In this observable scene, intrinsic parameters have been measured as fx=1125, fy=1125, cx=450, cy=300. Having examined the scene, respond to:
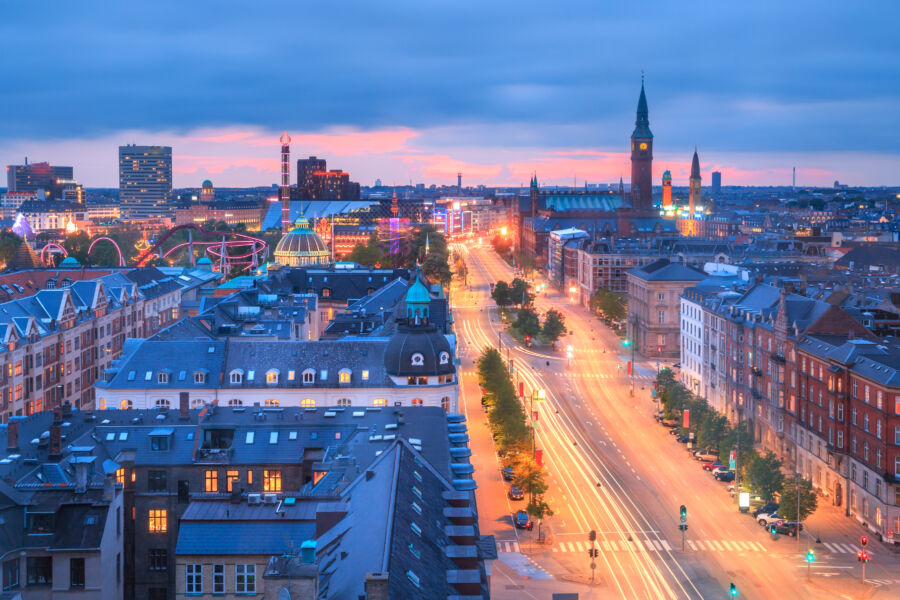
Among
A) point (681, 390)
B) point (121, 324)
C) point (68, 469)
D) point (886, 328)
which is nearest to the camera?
point (68, 469)

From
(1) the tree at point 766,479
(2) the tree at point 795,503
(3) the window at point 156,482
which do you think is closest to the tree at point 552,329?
(1) the tree at point 766,479

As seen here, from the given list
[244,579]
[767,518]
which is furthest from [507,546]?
[244,579]

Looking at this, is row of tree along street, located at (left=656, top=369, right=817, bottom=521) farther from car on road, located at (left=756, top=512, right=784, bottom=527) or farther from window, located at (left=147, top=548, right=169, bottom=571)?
window, located at (left=147, top=548, right=169, bottom=571)

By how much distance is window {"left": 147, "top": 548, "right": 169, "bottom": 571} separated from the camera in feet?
205

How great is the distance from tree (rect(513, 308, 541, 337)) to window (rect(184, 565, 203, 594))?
13130 cm

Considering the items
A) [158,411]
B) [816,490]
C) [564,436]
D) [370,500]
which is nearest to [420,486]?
[370,500]

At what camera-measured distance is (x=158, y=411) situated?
73.1m

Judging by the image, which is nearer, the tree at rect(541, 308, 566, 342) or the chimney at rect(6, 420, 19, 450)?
the chimney at rect(6, 420, 19, 450)

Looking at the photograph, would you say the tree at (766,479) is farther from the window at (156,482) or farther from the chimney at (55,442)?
the chimney at (55,442)

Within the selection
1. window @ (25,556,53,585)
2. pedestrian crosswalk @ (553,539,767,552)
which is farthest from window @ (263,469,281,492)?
pedestrian crosswalk @ (553,539,767,552)

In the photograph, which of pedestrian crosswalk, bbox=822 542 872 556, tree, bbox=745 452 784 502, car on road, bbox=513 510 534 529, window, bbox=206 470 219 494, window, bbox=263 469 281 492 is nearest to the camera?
window, bbox=206 470 219 494

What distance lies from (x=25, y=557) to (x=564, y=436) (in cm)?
6984

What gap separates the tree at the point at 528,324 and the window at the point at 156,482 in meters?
121

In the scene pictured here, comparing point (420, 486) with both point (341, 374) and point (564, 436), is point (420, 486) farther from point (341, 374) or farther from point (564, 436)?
point (564, 436)
